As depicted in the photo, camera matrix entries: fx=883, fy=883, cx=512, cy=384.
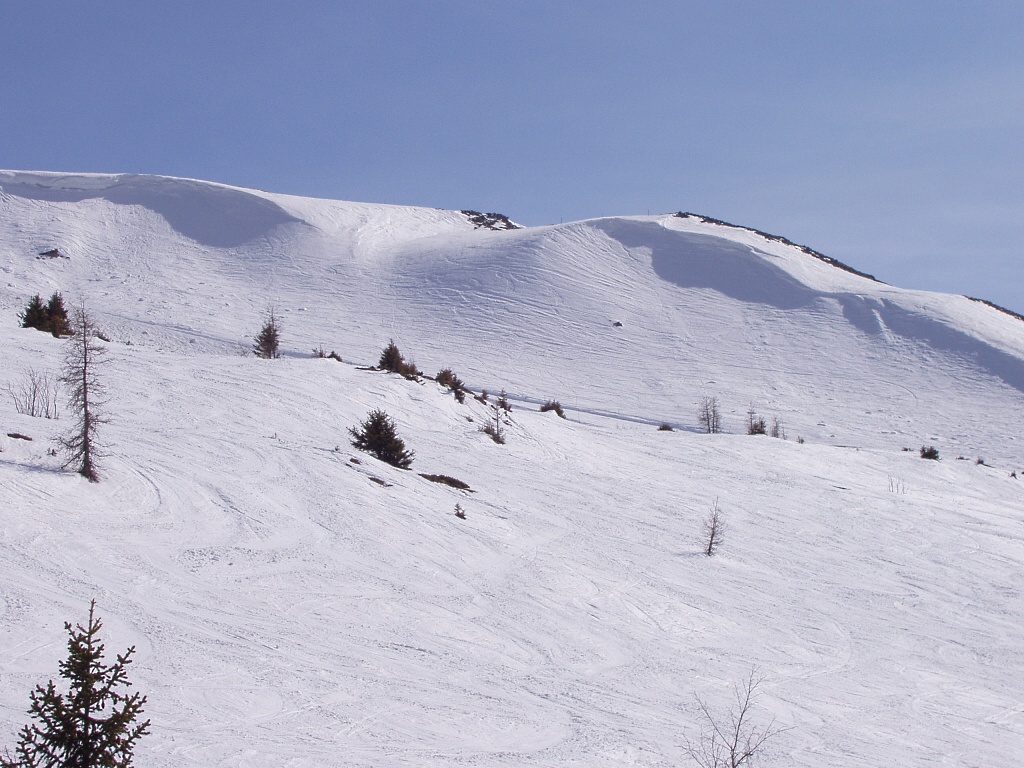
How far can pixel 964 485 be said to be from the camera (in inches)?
922

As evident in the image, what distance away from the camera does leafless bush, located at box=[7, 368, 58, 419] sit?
14562 mm

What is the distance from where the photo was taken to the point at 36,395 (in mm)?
15469

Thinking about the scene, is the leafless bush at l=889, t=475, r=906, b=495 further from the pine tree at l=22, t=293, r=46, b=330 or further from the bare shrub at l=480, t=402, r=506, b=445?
the pine tree at l=22, t=293, r=46, b=330

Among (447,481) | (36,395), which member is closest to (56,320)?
(36,395)

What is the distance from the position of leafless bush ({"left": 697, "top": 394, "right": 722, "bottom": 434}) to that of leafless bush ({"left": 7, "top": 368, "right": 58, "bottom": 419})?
21.0 metres

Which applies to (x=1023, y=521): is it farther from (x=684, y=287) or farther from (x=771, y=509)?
(x=684, y=287)

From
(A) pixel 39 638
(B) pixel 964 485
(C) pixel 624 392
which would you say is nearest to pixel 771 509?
(B) pixel 964 485

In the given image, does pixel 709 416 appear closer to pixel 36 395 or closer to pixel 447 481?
pixel 447 481

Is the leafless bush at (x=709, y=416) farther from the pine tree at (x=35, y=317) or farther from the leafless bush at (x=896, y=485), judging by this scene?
the pine tree at (x=35, y=317)

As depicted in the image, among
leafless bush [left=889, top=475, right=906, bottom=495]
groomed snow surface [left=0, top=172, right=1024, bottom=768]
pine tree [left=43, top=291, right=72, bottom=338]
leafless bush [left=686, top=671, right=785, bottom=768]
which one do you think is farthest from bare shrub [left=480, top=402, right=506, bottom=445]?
leafless bush [left=686, top=671, right=785, bottom=768]

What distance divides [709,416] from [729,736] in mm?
25347

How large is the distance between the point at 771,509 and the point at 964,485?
906 centimetres

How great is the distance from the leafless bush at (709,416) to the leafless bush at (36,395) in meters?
21.0

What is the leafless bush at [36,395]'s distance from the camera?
47.8 feet
